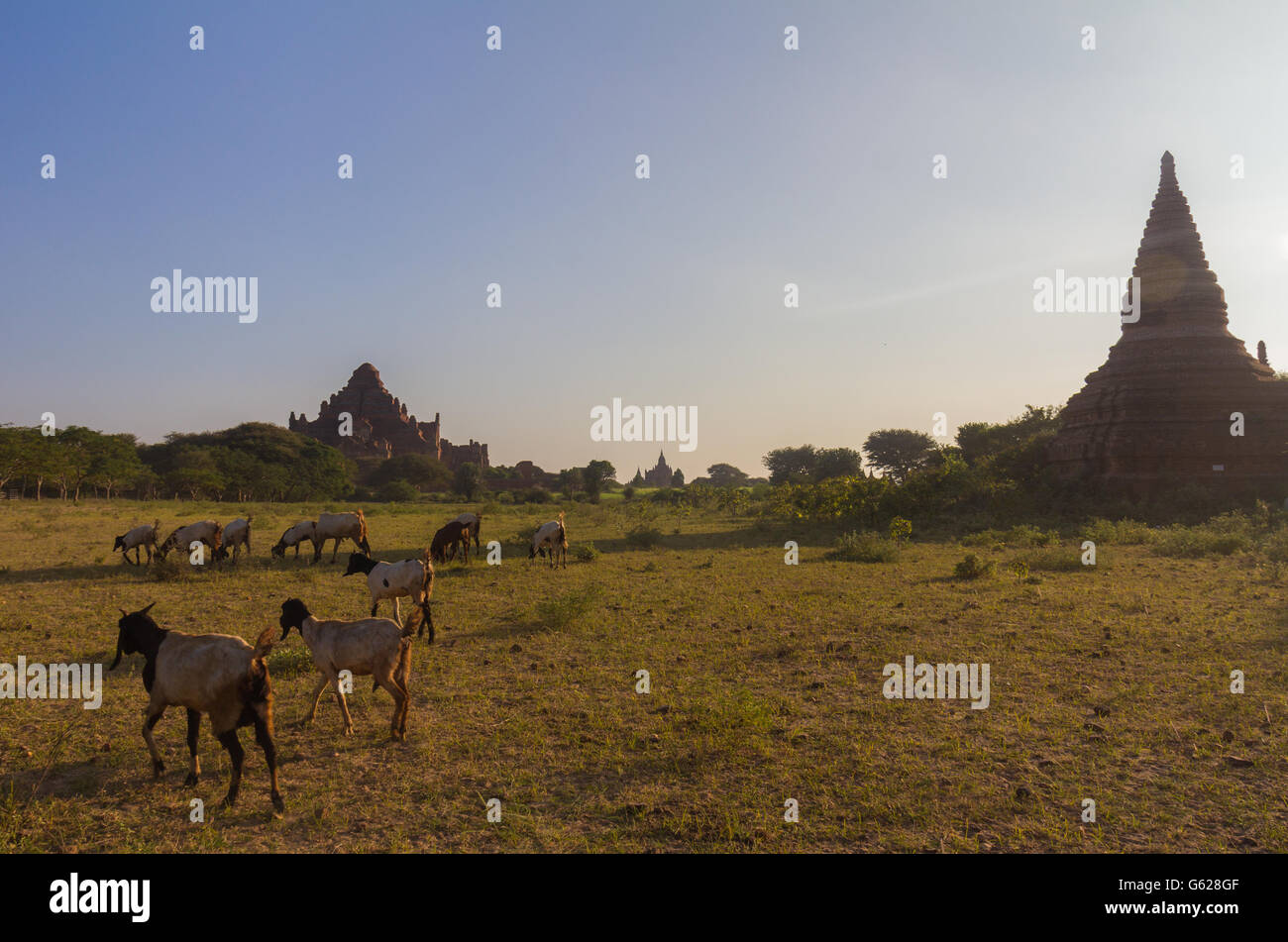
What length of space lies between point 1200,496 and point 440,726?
33.7 m

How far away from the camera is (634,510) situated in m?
38.1

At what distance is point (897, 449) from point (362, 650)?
69072 mm

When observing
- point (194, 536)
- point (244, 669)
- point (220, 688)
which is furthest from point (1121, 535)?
point (194, 536)

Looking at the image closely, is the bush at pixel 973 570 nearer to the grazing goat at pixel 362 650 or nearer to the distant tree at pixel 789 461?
the grazing goat at pixel 362 650

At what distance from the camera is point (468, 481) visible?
284 ft

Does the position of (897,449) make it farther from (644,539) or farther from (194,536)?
(194,536)

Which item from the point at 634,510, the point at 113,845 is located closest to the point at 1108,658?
the point at 113,845

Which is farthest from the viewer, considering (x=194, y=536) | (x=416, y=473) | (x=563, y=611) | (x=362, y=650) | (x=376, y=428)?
(x=376, y=428)

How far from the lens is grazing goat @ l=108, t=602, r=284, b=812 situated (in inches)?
190

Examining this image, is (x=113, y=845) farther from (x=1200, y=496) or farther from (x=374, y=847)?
(x=1200, y=496)

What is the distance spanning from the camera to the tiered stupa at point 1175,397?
29750 mm

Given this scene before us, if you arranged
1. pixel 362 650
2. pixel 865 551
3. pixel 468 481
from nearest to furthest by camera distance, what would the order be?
pixel 362 650 < pixel 865 551 < pixel 468 481

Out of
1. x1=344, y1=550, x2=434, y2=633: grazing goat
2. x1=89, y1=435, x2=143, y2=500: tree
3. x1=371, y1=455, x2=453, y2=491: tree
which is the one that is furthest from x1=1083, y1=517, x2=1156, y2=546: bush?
x1=371, y1=455, x2=453, y2=491: tree
